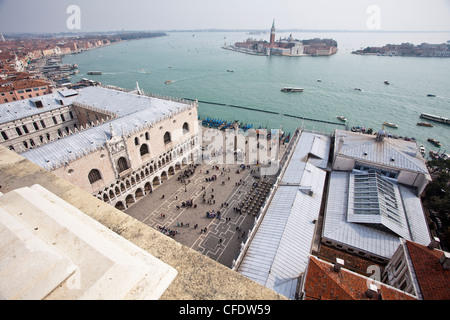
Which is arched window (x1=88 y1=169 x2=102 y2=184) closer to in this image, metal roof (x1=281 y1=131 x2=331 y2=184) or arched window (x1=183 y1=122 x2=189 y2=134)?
arched window (x1=183 y1=122 x2=189 y2=134)

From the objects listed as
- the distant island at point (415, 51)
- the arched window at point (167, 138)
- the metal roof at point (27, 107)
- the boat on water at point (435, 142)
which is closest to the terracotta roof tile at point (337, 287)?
the arched window at point (167, 138)

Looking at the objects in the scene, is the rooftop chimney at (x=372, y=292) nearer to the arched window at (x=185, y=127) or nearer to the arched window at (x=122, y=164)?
the arched window at (x=122, y=164)

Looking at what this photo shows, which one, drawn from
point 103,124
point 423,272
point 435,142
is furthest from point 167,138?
point 435,142

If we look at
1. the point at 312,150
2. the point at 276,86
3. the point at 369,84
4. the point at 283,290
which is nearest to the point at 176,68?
the point at 276,86

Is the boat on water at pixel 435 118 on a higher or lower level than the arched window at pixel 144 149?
lower

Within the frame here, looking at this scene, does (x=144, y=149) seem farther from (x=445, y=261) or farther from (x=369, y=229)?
(x=445, y=261)

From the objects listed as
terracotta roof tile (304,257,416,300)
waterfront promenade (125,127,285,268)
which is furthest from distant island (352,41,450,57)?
terracotta roof tile (304,257,416,300)
